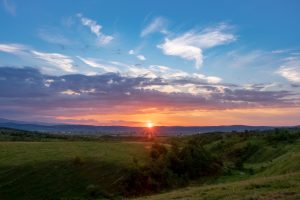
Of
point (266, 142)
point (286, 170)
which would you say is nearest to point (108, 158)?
point (286, 170)

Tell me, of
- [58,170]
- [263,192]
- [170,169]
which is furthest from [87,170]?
[263,192]

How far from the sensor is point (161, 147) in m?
67.9

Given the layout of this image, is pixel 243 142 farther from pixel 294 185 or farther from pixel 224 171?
pixel 294 185

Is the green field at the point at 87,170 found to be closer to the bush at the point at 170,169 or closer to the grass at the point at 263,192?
the bush at the point at 170,169

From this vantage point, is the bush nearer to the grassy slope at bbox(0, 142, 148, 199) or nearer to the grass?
the grassy slope at bbox(0, 142, 148, 199)

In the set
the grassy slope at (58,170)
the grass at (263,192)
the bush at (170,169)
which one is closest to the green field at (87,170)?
the grassy slope at (58,170)

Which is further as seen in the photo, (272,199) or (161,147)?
(161,147)

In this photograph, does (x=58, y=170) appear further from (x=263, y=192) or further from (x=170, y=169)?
(x=263, y=192)

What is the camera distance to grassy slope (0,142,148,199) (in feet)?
160

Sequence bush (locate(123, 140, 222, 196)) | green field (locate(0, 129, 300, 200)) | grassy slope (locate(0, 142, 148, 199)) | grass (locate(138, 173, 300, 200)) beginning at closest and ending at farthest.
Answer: grass (locate(138, 173, 300, 200)), green field (locate(0, 129, 300, 200)), grassy slope (locate(0, 142, 148, 199)), bush (locate(123, 140, 222, 196))

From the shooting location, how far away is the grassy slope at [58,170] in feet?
160

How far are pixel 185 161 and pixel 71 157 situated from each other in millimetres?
17204

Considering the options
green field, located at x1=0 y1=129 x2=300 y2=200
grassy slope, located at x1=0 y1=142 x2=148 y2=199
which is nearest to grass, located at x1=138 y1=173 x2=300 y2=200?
green field, located at x1=0 y1=129 x2=300 y2=200

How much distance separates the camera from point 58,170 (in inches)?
2141
